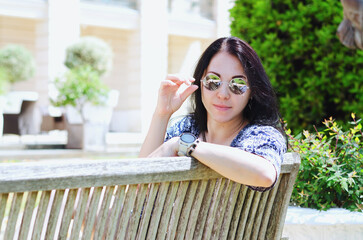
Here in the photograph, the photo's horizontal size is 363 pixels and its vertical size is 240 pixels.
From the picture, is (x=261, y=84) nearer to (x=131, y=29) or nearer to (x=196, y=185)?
(x=196, y=185)

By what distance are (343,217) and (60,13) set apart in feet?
44.5

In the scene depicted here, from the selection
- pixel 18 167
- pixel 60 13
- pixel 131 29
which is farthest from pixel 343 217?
pixel 131 29

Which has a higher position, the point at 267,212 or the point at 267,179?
the point at 267,179

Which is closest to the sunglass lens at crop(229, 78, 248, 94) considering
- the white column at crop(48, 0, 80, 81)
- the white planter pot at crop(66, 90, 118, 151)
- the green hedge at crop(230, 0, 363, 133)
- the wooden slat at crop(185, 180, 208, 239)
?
the wooden slat at crop(185, 180, 208, 239)

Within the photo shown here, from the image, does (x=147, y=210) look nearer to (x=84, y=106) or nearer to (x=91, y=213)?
(x=91, y=213)

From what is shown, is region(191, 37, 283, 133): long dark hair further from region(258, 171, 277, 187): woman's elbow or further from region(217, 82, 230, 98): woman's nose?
region(258, 171, 277, 187): woman's elbow

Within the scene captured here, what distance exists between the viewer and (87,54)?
1299 cm

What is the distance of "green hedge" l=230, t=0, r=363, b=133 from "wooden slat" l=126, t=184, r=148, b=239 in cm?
312

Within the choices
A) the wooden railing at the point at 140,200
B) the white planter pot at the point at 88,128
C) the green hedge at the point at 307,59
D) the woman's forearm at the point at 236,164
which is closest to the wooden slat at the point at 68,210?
the wooden railing at the point at 140,200

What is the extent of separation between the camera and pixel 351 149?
2.74m

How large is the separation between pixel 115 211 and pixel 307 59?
3630 millimetres

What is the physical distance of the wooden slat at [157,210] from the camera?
150cm

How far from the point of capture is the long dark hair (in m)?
1.99

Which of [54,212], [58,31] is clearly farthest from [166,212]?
[58,31]
